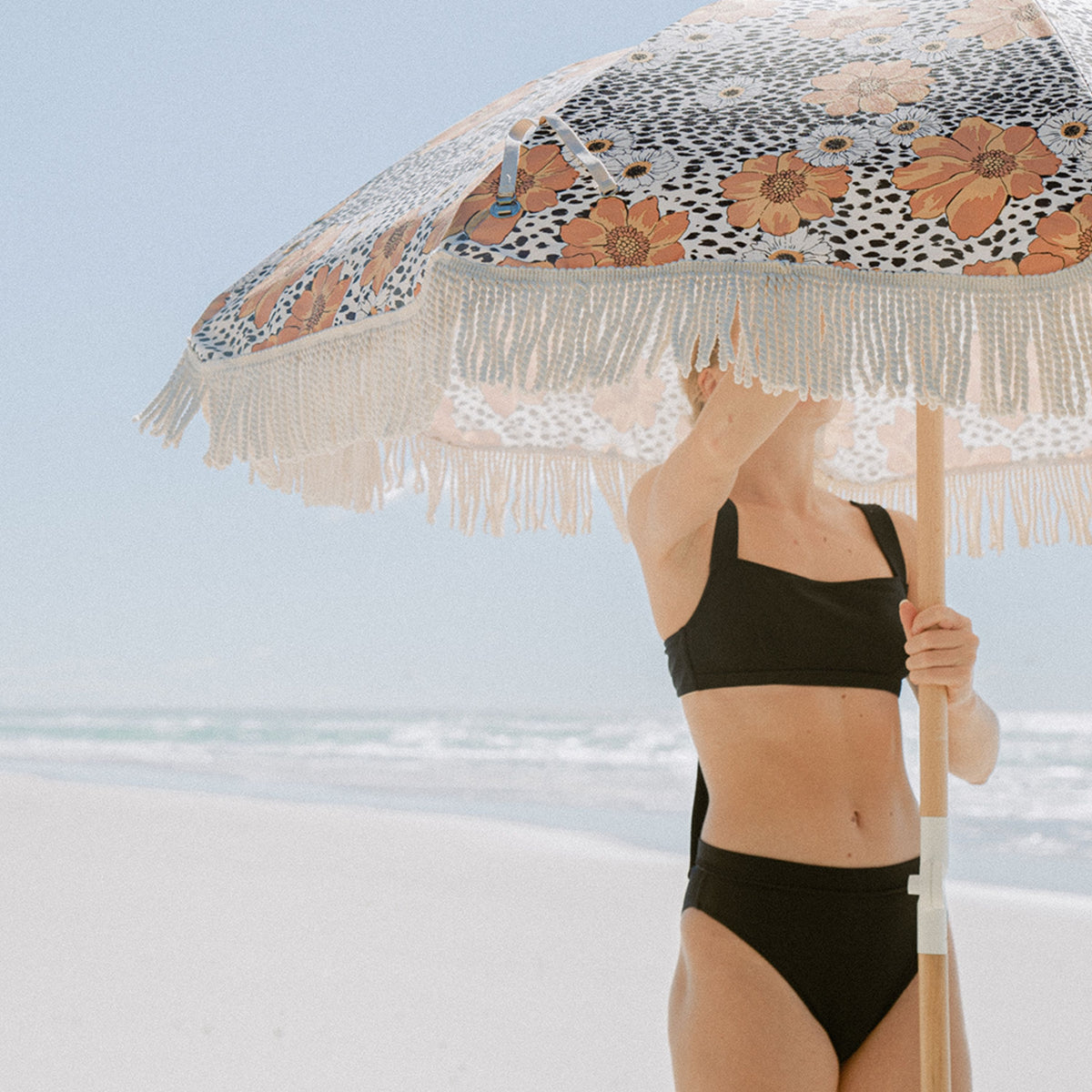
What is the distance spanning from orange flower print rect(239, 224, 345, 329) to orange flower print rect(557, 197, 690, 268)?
488 mm

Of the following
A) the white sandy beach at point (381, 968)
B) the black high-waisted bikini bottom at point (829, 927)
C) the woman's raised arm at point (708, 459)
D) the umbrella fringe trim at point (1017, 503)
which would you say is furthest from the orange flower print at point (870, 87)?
the white sandy beach at point (381, 968)

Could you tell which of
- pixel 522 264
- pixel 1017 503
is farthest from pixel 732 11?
pixel 1017 503

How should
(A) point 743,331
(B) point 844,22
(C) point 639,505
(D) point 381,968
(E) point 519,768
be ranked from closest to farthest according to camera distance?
(A) point 743,331
(B) point 844,22
(C) point 639,505
(D) point 381,968
(E) point 519,768

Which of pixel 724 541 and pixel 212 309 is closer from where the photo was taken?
pixel 212 309

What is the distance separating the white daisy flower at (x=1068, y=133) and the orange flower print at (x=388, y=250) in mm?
766

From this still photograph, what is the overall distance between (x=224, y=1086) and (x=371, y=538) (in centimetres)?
4253

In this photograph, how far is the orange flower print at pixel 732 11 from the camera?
67.6 inches

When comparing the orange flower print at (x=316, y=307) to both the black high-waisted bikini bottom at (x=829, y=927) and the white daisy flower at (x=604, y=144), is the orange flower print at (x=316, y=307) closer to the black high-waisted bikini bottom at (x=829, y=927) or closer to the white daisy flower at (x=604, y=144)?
the white daisy flower at (x=604, y=144)

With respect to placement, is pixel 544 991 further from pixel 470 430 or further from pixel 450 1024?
pixel 470 430

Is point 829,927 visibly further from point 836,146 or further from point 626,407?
point 626,407

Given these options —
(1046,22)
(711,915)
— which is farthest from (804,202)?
(711,915)

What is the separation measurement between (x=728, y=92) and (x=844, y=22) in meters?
0.29

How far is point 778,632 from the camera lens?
6.35ft

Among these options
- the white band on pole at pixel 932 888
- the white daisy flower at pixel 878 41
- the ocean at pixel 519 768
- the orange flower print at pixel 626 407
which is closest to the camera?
the white daisy flower at pixel 878 41
